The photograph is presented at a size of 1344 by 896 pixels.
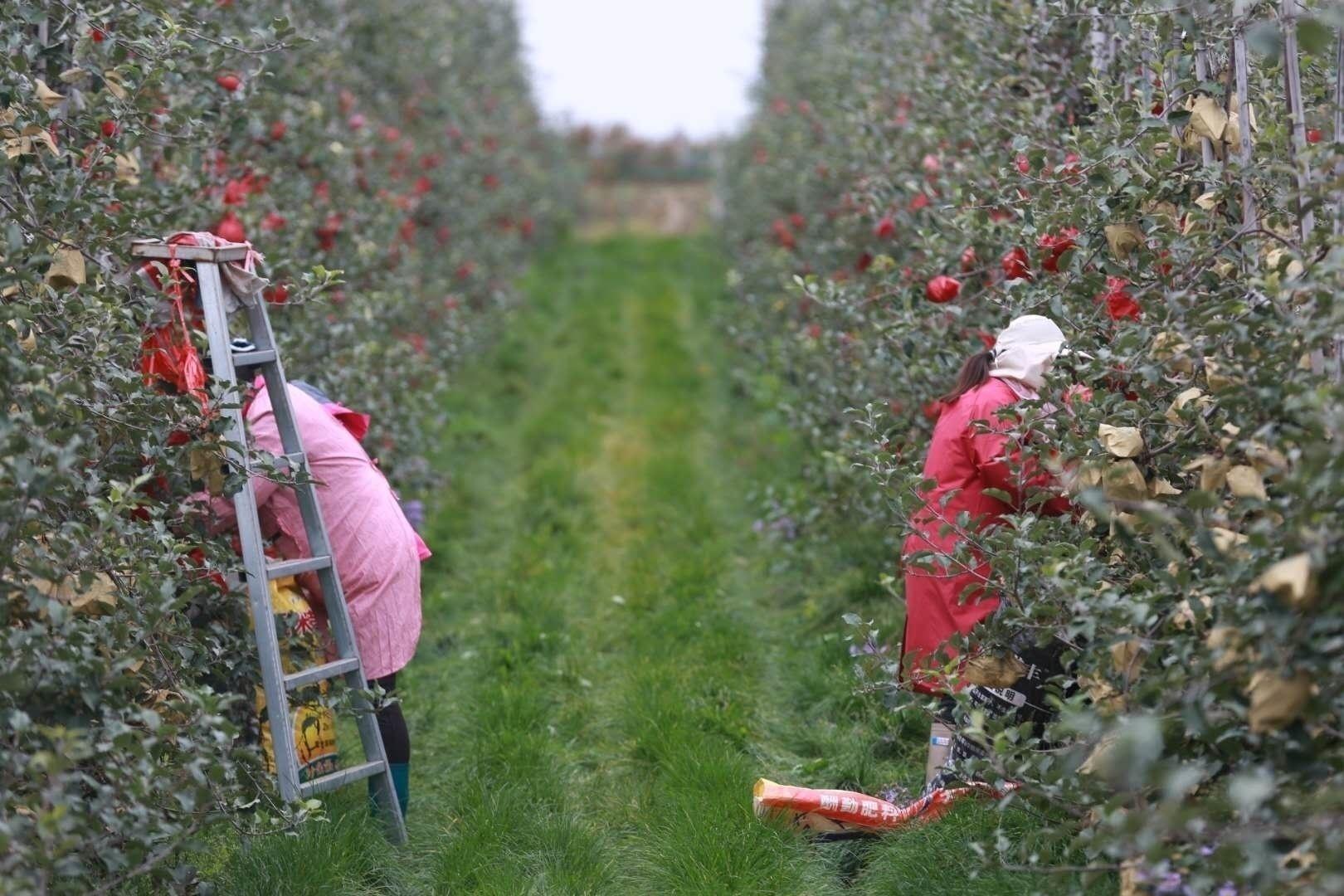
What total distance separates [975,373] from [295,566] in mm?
2202

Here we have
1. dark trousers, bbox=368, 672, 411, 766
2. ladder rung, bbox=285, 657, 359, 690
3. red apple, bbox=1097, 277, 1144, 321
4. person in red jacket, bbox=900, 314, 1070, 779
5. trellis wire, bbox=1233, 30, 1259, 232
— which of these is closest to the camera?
trellis wire, bbox=1233, 30, 1259, 232

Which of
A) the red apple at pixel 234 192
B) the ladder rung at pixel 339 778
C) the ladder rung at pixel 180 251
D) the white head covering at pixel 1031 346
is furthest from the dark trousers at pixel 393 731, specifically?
the red apple at pixel 234 192

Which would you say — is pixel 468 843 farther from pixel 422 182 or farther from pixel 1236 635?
pixel 422 182

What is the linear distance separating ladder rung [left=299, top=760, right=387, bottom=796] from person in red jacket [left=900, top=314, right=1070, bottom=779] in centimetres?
165

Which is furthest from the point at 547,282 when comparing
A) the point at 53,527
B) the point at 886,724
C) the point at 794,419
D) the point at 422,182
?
the point at 53,527

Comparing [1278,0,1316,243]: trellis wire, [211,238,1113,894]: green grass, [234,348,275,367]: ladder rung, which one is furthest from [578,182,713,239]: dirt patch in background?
[1278,0,1316,243]: trellis wire

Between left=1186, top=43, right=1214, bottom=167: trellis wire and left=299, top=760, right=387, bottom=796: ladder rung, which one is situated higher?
left=1186, top=43, right=1214, bottom=167: trellis wire

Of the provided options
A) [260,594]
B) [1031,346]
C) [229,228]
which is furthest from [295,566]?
[1031,346]

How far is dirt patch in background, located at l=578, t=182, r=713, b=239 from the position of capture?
27.4m

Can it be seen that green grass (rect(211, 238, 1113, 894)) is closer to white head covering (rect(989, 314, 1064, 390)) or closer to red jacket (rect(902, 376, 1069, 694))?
red jacket (rect(902, 376, 1069, 694))

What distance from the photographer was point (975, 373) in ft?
13.7

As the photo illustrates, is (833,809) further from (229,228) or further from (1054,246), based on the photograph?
(229,228)

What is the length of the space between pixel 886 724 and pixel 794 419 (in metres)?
2.77

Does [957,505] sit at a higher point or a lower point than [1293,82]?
lower
